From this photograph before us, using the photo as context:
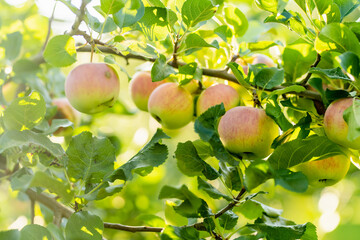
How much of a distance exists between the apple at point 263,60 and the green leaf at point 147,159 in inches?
21.5

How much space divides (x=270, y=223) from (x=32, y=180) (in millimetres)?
522

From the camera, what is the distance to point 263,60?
1.45 m

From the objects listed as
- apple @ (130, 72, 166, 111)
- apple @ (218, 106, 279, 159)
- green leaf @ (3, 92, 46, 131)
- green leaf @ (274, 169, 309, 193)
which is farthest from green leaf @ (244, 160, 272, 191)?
apple @ (130, 72, 166, 111)

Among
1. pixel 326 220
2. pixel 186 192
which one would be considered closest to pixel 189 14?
pixel 186 192

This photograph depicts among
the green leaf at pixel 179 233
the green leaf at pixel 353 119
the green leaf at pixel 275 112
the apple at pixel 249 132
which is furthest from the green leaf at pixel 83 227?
the green leaf at pixel 353 119

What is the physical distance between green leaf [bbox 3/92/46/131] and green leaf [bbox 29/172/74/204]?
7.5 inches

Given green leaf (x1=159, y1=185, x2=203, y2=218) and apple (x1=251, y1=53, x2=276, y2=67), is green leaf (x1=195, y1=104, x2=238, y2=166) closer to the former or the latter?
green leaf (x1=159, y1=185, x2=203, y2=218)

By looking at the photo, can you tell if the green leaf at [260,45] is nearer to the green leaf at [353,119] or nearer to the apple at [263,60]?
the apple at [263,60]

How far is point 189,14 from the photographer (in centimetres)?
117

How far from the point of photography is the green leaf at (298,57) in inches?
48.8

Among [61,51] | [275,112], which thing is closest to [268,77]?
[275,112]

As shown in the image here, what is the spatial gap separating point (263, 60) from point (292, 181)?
2.22 feet

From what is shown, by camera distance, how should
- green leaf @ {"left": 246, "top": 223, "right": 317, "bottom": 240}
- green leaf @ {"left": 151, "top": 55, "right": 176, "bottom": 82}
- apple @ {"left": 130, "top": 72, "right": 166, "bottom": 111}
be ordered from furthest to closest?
1. apple @ {"left": 130, "top": 72, "right": 166, "bottom": 111}
2. green leaf @ {"left": 151, "top": 55, "right": 176, "bottom": 82}
3. green leaf @ {"left": 246, "top": 223, "right": 317, "bottom": 240}

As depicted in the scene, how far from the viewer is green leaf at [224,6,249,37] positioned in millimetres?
1378
